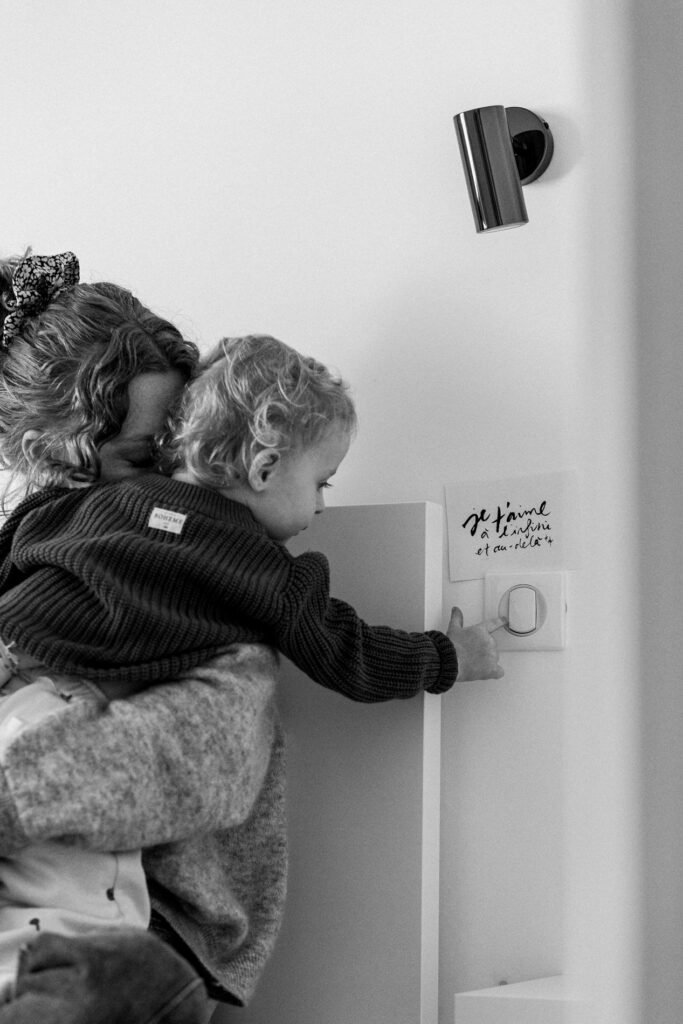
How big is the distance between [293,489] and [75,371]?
0.28 m

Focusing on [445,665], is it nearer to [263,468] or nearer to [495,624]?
[495,624]

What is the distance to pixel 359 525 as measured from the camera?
1119 mm

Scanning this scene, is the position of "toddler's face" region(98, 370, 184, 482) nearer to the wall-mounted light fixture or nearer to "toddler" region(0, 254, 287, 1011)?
"toddler" region(0, 254, 287, 1011)

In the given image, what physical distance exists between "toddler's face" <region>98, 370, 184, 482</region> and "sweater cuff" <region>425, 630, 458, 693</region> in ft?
1.15

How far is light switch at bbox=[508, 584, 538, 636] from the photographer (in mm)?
1044

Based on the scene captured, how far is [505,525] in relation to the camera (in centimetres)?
108

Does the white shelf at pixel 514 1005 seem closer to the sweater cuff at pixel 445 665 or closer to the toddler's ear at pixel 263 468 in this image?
the sweater cuff at pixel 445 665

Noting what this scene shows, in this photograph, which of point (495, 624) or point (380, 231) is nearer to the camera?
point (495, 624)

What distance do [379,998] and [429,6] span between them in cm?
105

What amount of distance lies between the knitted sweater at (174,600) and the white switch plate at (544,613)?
0.28 ft

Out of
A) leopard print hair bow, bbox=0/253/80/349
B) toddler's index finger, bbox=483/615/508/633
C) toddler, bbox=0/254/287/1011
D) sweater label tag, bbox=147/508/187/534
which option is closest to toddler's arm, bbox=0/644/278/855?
toddler, bbox=0/254/287/1011

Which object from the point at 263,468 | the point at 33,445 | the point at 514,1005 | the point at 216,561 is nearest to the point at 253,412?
the point at 263,468

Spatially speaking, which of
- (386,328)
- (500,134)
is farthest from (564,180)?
(386,328)

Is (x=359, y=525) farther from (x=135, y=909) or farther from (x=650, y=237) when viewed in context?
(x=650, y=237)
